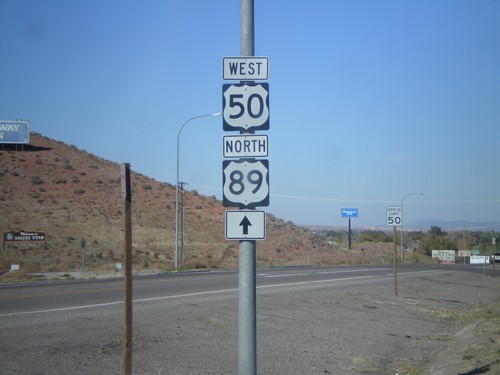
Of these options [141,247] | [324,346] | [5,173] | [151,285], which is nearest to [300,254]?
[141,247]

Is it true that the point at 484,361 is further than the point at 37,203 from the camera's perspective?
No

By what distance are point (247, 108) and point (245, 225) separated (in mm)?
1360

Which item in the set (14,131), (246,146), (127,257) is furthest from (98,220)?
(246,146)

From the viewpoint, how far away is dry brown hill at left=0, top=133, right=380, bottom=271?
47.6 m

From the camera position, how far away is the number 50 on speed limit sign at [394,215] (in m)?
21.4

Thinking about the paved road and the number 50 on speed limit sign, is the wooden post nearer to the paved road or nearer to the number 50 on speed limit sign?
the paved road

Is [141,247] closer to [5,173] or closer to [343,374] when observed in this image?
[5,173]

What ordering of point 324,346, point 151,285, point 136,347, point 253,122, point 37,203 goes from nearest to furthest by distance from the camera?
point 253,122
point 136,347
point 324,346
point 151,285
point 37,203

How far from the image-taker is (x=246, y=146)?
667 cm

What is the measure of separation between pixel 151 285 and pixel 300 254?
4694cm

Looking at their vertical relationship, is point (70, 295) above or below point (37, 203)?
below

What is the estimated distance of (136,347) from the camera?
10914 mm

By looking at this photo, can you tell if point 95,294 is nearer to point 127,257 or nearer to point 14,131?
point 127,257

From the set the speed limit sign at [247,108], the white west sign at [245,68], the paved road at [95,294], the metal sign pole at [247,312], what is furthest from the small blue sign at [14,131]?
the metal sign pole at [247,312]
